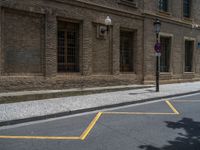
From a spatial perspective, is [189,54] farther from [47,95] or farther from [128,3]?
[47,95]

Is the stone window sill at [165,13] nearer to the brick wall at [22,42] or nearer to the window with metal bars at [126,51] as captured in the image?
the window with metal bars at [126,51]

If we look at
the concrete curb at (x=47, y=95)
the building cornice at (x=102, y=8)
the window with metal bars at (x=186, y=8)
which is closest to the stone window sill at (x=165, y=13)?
the building cornice at (x=102, y=8)

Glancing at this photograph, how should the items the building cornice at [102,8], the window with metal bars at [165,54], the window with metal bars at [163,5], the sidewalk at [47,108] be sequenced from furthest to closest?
the window with metal bars at [165,54] → the window with metal bars at [163,5] → the building cornice at [102,8] → the sidewalk at [47,108]

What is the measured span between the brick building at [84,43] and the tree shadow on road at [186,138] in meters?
6.72

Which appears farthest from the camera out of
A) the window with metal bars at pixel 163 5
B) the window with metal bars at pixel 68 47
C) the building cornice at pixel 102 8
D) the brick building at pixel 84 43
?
the window with metal bars at pixel 163 5

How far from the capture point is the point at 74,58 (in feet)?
41.9

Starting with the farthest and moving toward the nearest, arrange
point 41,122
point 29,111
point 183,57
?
point 183,57, point 29,111, point 41,122

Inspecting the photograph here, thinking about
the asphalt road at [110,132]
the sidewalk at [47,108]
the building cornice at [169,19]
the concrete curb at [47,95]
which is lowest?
the asphalt road at [110,132]

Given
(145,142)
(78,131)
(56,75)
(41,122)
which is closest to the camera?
(145,142)

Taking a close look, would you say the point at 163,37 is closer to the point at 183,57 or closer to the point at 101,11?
the point at 183,57

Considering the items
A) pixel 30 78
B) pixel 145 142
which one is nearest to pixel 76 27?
pixel 30 78

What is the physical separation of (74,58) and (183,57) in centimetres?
1063

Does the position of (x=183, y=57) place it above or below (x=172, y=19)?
below

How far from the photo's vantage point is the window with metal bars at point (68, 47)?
12.2 meters
